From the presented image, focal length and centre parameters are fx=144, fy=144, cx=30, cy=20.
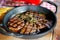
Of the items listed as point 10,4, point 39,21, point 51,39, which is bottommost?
point 51,39

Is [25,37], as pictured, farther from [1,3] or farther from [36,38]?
[1,3]

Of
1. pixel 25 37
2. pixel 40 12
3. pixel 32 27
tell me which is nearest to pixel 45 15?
pixel 40 12

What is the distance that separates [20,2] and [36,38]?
0.42 metres

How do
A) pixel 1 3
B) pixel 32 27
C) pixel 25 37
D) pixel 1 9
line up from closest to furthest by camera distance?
1. pixel 25 37
2. pixel 32 27
3. pixel 1 9
4. pixel 1 3

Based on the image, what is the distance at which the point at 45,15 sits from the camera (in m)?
1.15

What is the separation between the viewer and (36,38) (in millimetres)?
966

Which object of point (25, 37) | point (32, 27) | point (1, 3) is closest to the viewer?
point (25, 37)

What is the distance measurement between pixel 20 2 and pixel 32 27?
318 millimetres

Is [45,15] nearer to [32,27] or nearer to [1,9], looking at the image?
[32,27]

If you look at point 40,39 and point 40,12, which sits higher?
point 40,12

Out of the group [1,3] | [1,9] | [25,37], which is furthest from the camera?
[1,3]

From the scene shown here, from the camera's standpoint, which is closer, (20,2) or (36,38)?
(36,38)

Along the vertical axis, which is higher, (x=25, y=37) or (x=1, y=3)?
(x=1, y=3)

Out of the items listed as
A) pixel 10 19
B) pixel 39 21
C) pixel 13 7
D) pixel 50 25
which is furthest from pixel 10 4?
pixel 50 25
